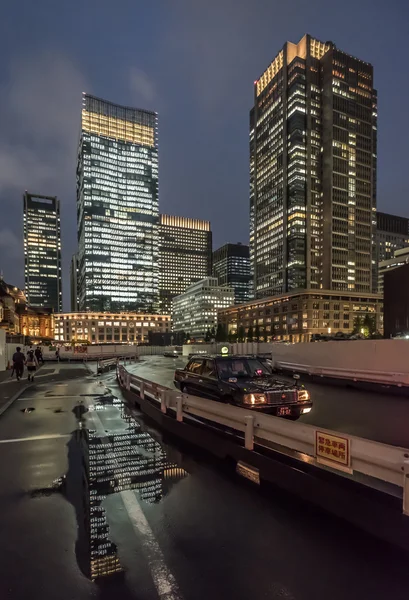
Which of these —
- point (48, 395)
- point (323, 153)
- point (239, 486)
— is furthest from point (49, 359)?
point (323, 153)

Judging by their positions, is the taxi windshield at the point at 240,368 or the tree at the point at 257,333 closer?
the taxi windshield at the point at 240,368

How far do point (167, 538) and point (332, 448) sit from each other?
233 cm

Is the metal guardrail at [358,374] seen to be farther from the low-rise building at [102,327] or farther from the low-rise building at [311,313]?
the low-rise building at [102,327]

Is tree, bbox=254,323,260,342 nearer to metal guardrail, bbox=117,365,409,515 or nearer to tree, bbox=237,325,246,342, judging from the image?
tree, bbox=237,325,246,342

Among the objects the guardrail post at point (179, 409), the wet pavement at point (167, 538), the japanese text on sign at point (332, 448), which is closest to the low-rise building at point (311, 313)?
the guardrail post at point (179, 409)

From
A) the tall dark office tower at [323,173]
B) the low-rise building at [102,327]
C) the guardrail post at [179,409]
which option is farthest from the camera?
the low-rise building at [102,327]

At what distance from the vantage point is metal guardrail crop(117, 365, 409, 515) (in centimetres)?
413

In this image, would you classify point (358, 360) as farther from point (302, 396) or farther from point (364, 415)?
point (302, 396)

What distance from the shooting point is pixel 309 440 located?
5.23 metres

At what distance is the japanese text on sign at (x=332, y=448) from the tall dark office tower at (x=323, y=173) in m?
175

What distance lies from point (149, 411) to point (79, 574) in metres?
7.75

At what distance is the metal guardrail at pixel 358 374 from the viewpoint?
1484 centimetres

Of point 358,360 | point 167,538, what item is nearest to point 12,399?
point 167,538

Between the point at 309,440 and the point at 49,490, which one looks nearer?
the point at 309,440
